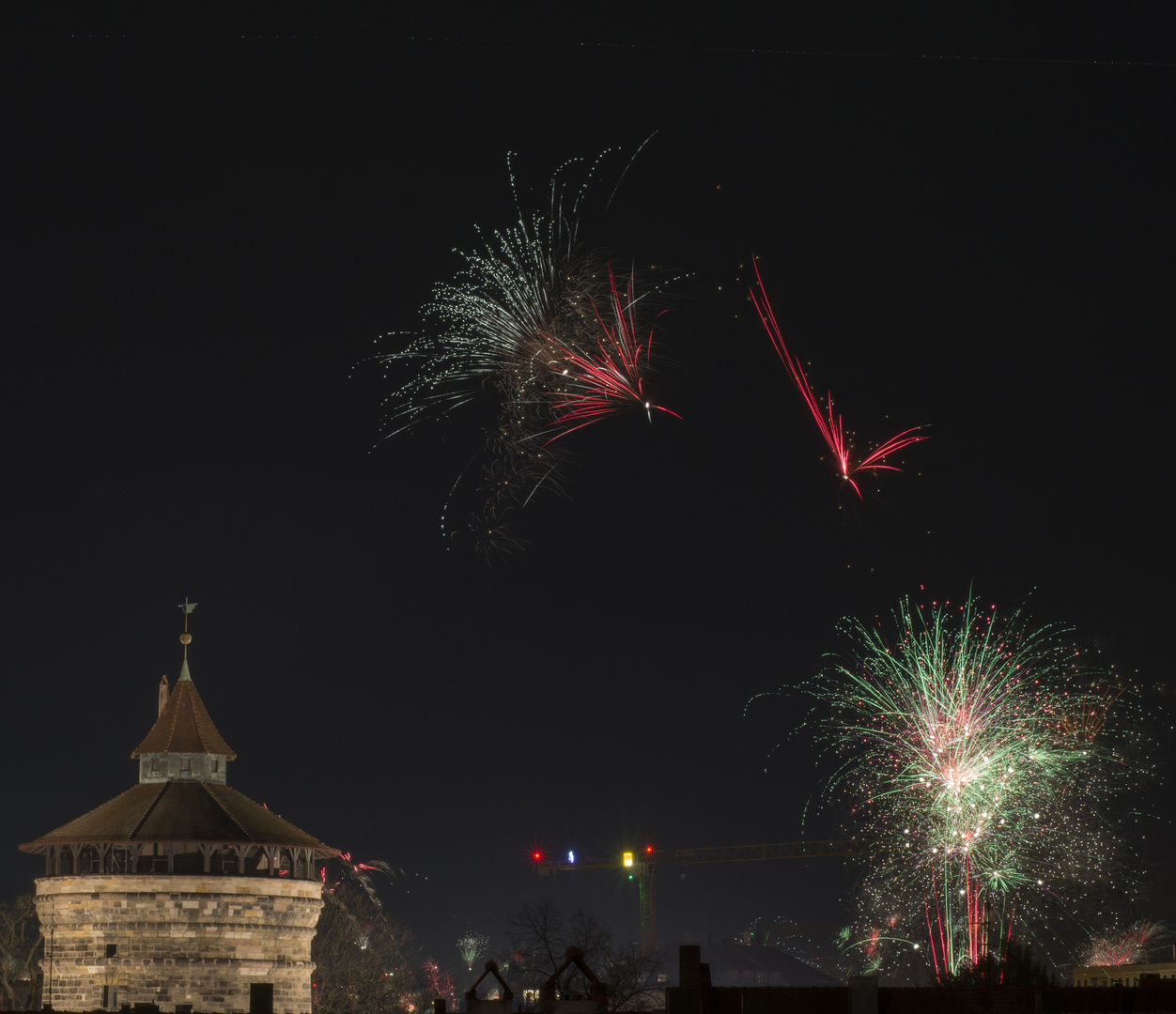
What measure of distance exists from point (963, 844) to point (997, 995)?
16233mm

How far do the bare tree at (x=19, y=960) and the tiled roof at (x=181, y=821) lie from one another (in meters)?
9.13

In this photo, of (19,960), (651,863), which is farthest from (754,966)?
(19,960)

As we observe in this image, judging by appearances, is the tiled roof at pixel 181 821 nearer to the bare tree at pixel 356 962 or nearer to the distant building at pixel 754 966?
the bare tree at pixel 356 962

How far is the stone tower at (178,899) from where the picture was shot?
143 feet

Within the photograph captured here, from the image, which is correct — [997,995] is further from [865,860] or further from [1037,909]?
[865,860]

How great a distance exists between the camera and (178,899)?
44.2m

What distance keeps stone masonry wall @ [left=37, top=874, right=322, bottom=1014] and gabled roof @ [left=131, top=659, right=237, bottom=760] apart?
6389mm

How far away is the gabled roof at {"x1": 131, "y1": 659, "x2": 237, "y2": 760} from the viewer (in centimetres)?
5047

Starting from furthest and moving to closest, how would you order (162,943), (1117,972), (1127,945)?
(1127,945) < (1117,972) < (162,943)

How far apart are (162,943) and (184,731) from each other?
27.8 ft

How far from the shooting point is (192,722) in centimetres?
5088

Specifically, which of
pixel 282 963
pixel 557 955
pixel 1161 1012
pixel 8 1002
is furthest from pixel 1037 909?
pixel 1161 1012

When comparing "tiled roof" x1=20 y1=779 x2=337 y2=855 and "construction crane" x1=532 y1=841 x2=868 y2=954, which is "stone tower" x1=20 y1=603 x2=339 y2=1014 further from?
"construction crane" x1=532 y1=841 x2=868 y2=954

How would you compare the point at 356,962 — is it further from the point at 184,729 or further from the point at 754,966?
the point at 754,966
